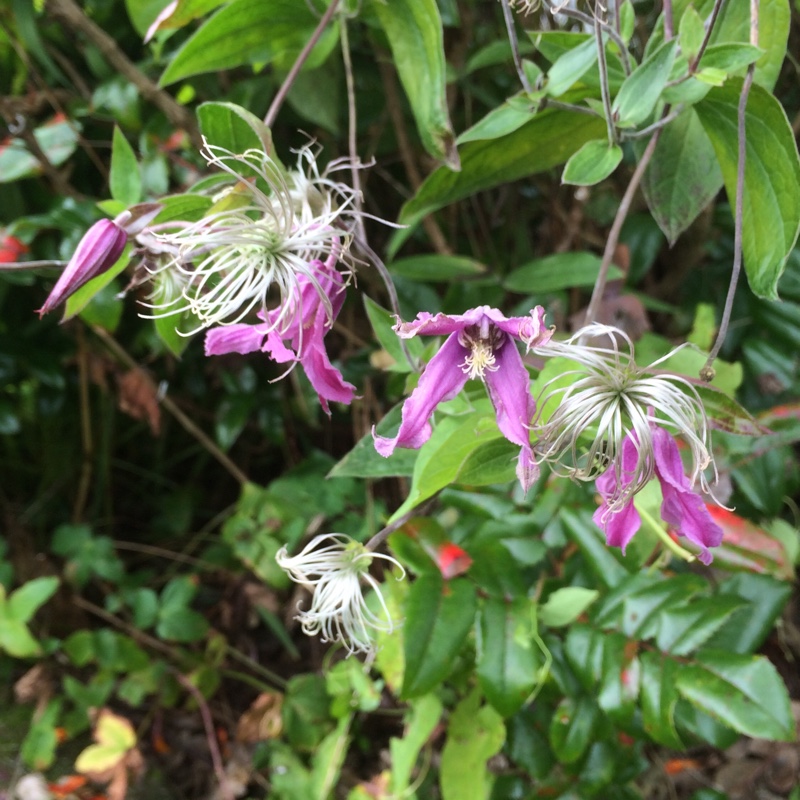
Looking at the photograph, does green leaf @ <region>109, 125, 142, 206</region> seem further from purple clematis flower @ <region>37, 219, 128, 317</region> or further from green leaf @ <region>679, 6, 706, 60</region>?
green leaf @ <region>679, 6, 706, 60</region>

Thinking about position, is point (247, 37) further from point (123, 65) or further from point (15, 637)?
point (15, 637)

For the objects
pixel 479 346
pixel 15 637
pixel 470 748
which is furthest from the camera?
pixel 15 637

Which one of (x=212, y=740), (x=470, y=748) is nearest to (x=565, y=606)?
(x=470, y=748)

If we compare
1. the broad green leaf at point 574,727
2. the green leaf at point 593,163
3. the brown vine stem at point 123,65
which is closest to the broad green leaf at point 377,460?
the green leaf at point 593,163

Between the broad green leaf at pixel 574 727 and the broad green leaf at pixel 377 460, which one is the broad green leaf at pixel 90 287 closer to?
the broad green leaf at pixel 377 460

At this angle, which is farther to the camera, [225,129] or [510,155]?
[510,155]
